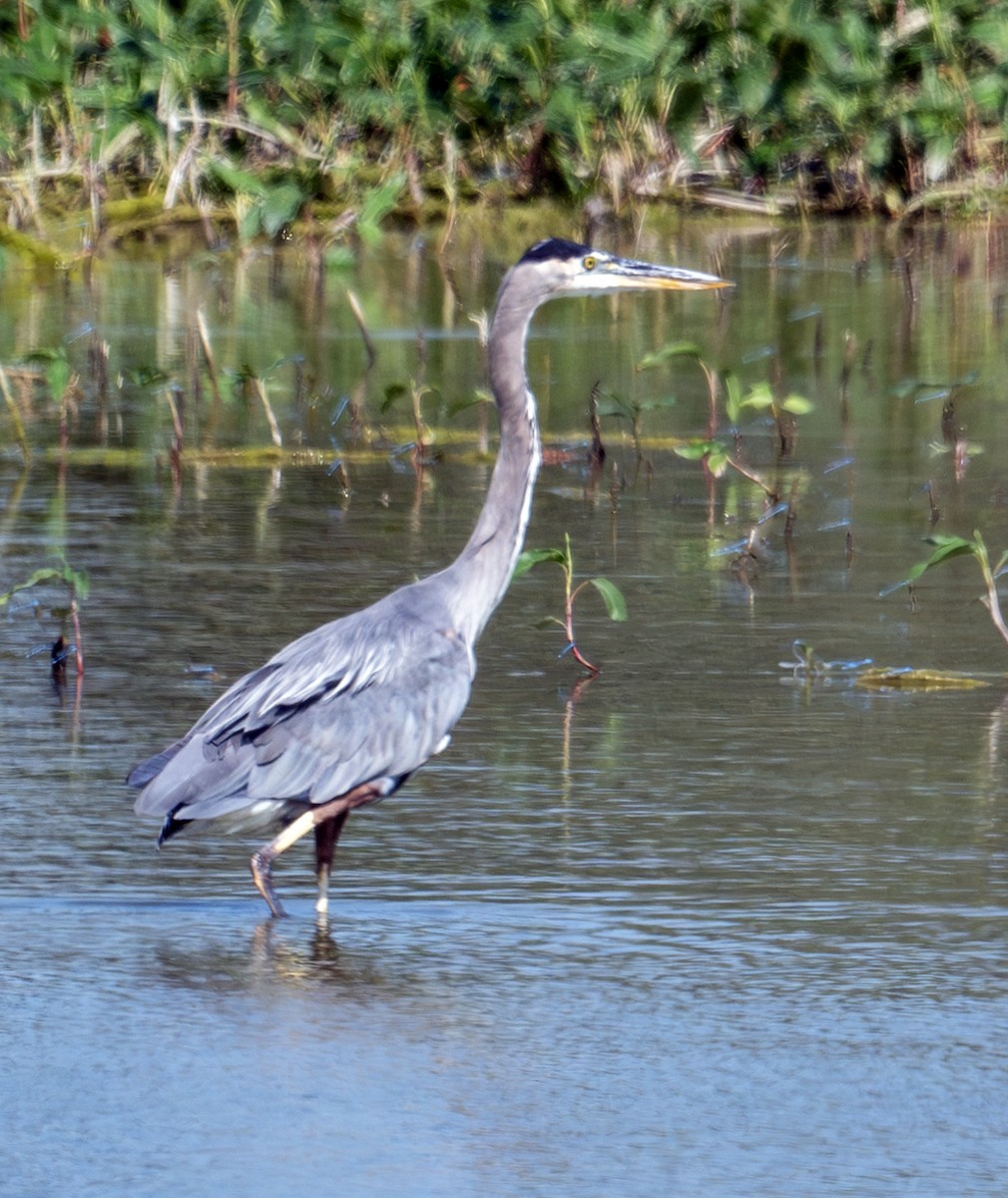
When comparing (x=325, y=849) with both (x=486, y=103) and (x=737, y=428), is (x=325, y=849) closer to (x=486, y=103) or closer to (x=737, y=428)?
(x=737, y=428)

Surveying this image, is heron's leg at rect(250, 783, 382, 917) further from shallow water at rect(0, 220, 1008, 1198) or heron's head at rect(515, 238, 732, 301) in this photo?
heron's head at rect(515, 238, 732, 301)

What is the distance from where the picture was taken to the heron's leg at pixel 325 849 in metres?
4.72

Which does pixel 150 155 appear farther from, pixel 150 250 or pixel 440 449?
pixel 440 449

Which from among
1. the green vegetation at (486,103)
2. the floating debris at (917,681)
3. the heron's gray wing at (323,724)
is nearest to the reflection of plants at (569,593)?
the floating debris at (917,681)

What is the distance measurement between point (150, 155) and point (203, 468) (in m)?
10.5

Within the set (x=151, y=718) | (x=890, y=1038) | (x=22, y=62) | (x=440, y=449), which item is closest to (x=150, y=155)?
(x=22, y=62)

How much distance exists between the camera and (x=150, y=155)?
19531mm

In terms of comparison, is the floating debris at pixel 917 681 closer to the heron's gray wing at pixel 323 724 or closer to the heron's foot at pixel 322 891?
the heron's gray wing at pixel 323 724

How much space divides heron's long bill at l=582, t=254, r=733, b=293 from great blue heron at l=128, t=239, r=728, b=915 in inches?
33.3

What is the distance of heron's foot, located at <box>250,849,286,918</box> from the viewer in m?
4.66

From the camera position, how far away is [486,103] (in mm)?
19203

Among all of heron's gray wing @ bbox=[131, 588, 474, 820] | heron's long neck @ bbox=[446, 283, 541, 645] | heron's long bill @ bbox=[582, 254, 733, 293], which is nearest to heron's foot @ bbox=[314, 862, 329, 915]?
heron's gray wing @ bbox=[131, 588, 474, 820]

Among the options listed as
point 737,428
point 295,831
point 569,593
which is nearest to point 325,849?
point 295,831

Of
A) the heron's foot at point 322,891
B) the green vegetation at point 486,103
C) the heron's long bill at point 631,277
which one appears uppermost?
the green vegetation at point 486,103
